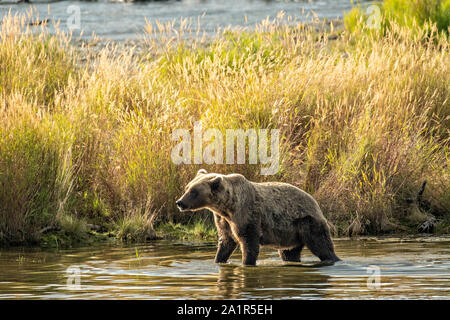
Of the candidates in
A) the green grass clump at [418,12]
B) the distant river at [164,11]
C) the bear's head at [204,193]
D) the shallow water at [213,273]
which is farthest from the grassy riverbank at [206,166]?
the distant river at [164,11]

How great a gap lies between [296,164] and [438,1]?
35.6ft

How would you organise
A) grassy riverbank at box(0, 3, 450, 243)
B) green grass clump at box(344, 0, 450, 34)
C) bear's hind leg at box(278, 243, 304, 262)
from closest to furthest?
bear's hind leg at box(278, 243, 304, 262) < grassy riverbank at box(0, 3, 450, 243) < green grass clump at box(344, 0, 450, 34)

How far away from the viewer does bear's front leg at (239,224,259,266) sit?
10.4m

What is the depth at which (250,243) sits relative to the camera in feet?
34.2

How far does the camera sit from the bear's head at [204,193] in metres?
10.1

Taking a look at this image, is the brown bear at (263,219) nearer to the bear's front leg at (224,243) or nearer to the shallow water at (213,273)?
the bear's front leg at (224,243)

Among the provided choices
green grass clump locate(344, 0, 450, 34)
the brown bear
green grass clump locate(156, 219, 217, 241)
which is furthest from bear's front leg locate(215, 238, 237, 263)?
green grass clump locate(344, 0, 450, 34)

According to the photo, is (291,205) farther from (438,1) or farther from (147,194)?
(438,1)

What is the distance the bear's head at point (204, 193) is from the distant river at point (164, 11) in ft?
74.8

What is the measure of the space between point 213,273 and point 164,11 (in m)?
30.6

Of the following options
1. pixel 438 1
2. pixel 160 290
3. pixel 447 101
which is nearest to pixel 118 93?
pixel 447 101

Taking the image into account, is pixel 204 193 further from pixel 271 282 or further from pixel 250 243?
pixel 271 282

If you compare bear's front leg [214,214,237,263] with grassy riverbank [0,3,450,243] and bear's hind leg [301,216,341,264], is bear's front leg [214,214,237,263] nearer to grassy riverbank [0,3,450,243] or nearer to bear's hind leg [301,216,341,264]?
bear's hind leg [301,216,341,264]

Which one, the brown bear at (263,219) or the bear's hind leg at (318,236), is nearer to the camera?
the brown bear at (263,219)
